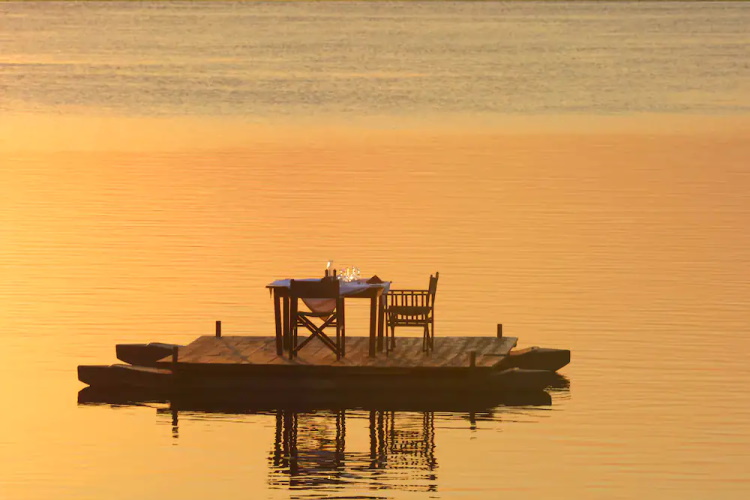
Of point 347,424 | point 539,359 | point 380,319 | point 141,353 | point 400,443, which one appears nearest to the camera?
point 400,443

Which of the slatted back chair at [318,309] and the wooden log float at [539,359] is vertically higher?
the slatted back chair at [318,309]

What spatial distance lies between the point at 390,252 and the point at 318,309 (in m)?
11.0

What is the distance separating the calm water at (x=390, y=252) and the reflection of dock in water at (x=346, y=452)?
0.17 feet

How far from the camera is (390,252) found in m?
39.5

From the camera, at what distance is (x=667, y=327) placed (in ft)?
107

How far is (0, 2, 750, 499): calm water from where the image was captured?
24172 millimetres

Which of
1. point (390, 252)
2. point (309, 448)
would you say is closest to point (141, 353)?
point (309, 448)

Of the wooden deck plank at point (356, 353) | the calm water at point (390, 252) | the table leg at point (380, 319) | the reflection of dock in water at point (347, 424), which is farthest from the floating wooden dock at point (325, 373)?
the calm water at point (390, 252)

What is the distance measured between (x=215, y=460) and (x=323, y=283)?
444 cm

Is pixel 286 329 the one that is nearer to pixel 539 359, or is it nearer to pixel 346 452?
pixel 539 359

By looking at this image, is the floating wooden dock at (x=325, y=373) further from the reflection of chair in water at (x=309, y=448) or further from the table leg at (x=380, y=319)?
the reflection of chair in water at (x=309, y=448)

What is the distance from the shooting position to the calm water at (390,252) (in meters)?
24.2

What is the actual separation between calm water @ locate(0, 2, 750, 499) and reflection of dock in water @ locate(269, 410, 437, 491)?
53 millimetres

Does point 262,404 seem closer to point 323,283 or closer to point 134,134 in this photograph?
point 323,283
